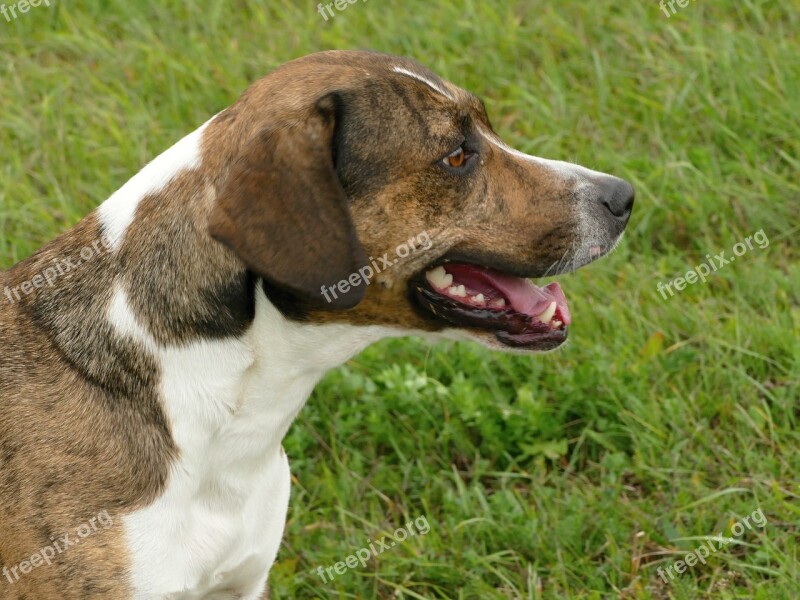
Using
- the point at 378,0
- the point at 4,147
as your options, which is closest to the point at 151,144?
the point at 4,147

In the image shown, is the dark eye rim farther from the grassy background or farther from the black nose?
the grassy background

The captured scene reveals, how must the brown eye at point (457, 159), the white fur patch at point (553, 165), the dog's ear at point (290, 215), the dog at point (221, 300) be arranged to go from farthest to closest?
the white fur patch at point (553, 165) → the brown eye at point (457, 159) → the dog at point (221, 300) → the dog's ear at point (290, 215)

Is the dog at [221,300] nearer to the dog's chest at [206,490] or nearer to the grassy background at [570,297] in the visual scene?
the dog's chest at [206,490]

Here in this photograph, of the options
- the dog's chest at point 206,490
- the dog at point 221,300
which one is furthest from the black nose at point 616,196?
the dog's chest at point 206,490

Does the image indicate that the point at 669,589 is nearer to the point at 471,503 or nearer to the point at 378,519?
the point at 471,503

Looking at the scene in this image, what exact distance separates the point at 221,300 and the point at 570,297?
2.35 metres

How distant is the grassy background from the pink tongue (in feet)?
3.30

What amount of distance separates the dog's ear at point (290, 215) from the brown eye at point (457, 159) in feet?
1.34

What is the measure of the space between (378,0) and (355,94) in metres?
3.84

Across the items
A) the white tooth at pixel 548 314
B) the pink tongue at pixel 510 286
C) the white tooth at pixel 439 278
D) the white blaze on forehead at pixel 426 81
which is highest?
the white blaze on forehead at pixel 426 81

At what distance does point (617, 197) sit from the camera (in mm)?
3736

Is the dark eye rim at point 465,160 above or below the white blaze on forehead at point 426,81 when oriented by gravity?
below

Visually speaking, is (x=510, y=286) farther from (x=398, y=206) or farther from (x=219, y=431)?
(x=219, y=431)

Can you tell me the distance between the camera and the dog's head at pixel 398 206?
Answer: 3.14m
